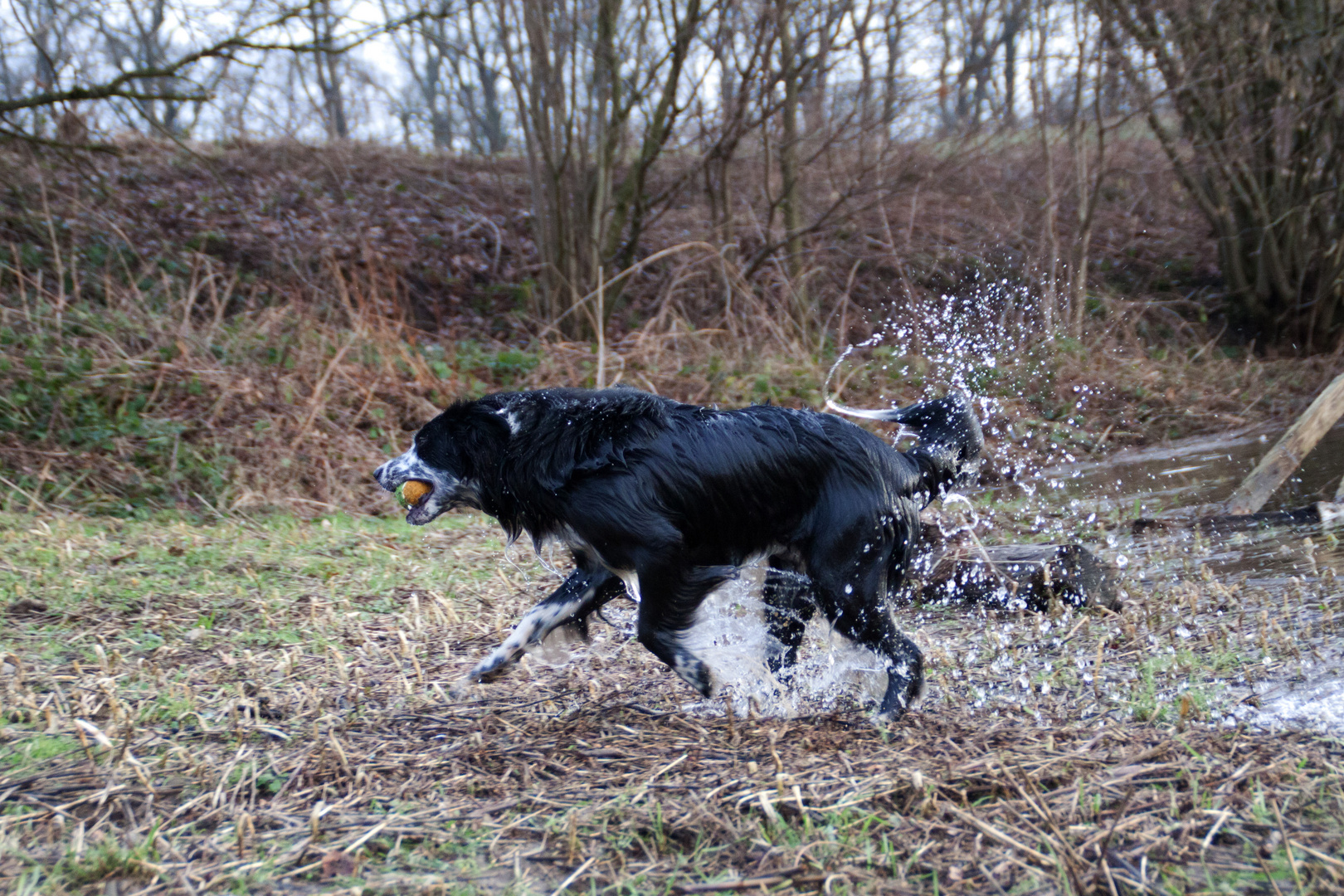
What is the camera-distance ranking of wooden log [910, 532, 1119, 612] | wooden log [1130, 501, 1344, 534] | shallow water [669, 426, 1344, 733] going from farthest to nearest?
wooden log [1130, 501, 1344, 534], wooden log [910, 532, 1119, 612], shallow water [669, 426, 1344, 733]

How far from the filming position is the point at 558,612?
3.72 metres

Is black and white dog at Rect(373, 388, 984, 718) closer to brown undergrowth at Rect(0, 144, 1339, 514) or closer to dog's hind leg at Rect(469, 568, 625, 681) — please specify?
dog's hind leg at Rect(469, 568, 625, 681)

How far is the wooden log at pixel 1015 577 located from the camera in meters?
4.69

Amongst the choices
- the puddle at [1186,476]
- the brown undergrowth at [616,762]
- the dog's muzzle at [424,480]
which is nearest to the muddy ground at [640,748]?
the brown undergrowth at [616,762]

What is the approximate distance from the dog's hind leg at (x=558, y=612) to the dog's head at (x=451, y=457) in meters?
0.48

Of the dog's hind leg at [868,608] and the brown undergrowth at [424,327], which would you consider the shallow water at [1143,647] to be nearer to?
the dog's hind leg at [868,608]

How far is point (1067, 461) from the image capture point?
9.63 m

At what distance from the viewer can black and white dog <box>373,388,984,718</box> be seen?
340 centimetres

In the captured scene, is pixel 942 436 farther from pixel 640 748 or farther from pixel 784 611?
pixel 640 748

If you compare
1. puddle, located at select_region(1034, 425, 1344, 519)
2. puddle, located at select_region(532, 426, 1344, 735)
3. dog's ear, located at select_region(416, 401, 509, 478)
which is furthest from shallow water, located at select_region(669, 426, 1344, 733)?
puddle, located at select_region(1034, 425, 1344, 519)

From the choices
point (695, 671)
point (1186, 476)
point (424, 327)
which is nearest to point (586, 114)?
point (424, 327)

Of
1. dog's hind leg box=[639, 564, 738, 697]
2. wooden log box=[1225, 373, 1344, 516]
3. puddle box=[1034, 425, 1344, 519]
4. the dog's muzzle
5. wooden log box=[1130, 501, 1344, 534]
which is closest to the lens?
dog's hind leg box=[639, 564, 738, 697]

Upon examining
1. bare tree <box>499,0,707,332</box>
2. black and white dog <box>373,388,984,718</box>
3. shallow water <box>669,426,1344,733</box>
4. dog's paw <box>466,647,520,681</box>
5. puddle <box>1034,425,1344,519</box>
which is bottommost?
puddle <box>1034,425,1344,519</box>

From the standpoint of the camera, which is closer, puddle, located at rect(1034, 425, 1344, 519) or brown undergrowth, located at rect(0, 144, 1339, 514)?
puddle, located at rect(1034, 425, 1344, 519)
